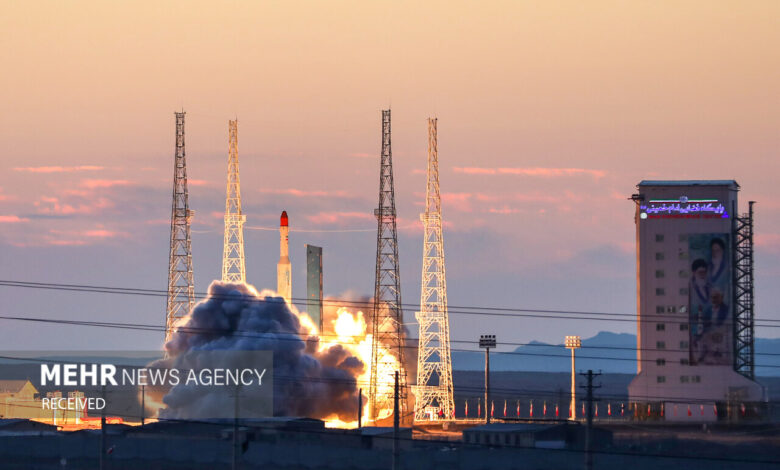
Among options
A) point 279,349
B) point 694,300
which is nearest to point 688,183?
point 694,300

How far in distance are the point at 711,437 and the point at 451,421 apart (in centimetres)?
3020

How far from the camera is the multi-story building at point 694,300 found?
17188 centimetres

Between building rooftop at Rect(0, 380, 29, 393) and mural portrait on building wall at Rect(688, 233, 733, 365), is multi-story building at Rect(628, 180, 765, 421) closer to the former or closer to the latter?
mural portrait on building wall at Rect(688, 233, 733, 365)

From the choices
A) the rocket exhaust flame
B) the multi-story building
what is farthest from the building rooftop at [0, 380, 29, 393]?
the multi-story building

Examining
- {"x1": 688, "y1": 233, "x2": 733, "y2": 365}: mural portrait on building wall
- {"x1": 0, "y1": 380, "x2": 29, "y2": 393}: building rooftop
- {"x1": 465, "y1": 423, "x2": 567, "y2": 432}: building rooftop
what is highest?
{"x1": 688, "y1": 233, "x2": 733, "y2": 365}: mural portrait on building wall

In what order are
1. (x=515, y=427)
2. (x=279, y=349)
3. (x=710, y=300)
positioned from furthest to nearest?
(x=710, y=300) → (x=279, y=349) → (x=515, y=427)

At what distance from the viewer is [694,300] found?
173 meters

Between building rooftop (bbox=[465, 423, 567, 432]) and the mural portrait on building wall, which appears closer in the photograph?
building rooftop (bbox=[465, 423, 567, 432])

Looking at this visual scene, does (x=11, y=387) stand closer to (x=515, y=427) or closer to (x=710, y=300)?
(x=515, y=427)

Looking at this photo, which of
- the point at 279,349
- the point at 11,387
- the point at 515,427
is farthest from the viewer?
the point at 11,387

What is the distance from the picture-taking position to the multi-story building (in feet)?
564

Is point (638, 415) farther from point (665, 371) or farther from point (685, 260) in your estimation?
point (685, 260)

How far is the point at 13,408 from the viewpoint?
583 feet

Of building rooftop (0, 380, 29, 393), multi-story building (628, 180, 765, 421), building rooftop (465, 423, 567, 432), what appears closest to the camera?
building rooftop (465, 423, 567, 432)
